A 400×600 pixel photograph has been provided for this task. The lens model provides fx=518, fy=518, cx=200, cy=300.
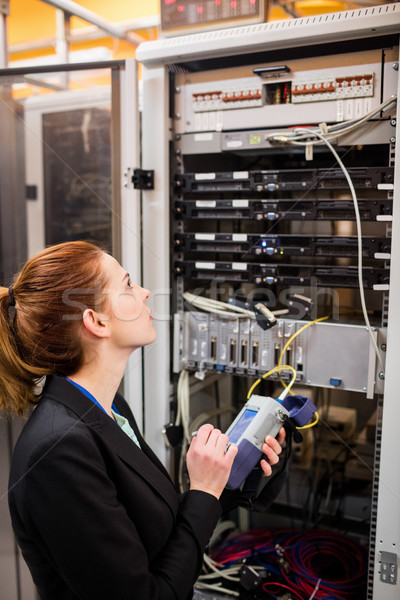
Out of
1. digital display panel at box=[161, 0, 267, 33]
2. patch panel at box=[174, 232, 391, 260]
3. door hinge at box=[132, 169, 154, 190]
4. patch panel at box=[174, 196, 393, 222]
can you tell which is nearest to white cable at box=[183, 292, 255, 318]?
patch panel at box=[174, 232, 391, 260]

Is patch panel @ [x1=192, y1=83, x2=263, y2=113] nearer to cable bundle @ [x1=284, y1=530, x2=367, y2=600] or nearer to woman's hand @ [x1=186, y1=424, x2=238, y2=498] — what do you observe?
woman's hand @ [x1=186, y1=424, x2=238, y2=498]

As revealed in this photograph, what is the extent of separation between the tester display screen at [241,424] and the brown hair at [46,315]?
430 millimetres

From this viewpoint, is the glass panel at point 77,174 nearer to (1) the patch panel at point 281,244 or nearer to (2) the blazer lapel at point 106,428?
(1) the patch panel at point 281,244

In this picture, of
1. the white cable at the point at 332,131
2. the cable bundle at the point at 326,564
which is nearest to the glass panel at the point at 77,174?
the white cable at the point at 332,131

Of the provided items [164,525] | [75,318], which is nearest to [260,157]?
[75,318]

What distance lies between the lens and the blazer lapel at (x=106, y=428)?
984 millimetres

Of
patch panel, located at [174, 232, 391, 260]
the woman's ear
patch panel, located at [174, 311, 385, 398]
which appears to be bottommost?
patch panel, located at [174, 311, 385, 398]

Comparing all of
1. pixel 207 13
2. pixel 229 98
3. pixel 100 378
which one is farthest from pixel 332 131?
pixel 100 378

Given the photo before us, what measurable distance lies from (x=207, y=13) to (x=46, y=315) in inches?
44.1

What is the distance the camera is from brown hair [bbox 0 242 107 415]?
1.01 metres

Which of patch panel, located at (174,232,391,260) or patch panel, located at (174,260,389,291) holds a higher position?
patch panel, located at (174,232,391,260)

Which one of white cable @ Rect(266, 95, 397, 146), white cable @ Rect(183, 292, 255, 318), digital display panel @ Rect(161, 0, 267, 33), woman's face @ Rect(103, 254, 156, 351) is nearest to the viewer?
woman's face @ Rect(103, 254, 156, 351)

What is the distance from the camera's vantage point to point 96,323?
105 cm

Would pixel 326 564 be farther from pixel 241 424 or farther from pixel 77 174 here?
pixel 77 174
